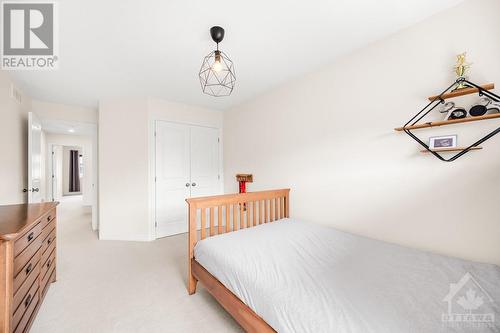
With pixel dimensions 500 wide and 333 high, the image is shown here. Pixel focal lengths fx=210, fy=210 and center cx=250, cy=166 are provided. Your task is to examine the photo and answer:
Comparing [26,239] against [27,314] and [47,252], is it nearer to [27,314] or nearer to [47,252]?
[27,314]

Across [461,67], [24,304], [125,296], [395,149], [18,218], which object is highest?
[461,67]

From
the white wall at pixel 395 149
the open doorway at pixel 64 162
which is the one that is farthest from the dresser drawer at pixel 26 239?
the white wall at pixel 395 149

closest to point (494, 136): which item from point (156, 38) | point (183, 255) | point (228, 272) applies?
point (228, 272)

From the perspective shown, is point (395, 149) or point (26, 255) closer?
point (26, 255)

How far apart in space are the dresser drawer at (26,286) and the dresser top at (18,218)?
0.37 metres

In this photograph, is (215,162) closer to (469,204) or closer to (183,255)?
(183,255)

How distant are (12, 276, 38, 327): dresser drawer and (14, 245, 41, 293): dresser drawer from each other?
0.12 meters

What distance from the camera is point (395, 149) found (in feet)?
5.93

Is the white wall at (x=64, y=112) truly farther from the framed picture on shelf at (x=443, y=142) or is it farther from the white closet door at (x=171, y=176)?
the framed picture on shelf at (x=443, y=142)

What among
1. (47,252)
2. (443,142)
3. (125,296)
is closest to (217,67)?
(443,142)

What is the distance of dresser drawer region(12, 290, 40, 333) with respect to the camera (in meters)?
1.27

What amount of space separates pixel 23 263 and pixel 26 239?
15 centimetres

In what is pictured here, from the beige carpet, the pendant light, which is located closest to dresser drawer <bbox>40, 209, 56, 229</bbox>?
the beige carpet

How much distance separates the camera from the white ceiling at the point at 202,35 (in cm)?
150
